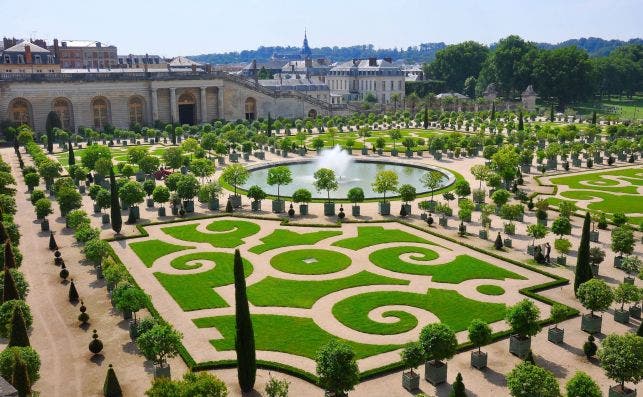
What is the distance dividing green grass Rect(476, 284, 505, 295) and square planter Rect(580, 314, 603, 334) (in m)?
5.54

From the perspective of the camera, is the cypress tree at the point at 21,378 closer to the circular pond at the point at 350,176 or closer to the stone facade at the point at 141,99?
the circular pond at the point at 350,176

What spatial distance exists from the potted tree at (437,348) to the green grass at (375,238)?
1829 centimetres

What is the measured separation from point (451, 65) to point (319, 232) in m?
141

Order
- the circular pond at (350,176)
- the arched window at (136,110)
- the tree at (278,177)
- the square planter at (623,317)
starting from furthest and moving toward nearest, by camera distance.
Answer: the arched window at (136,110) < the circular pond at (350,176) < the tree at (278,177) < the square planter at (623,317)

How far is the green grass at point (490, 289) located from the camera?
1396 inches

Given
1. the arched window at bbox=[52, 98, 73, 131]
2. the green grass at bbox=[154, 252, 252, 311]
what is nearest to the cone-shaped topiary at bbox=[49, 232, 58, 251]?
the green grass at bbox=[154, 252, 252, 311]

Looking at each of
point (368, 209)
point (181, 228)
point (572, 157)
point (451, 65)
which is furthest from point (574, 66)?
point (181, 228)

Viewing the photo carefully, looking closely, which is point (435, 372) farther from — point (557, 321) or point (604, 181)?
point (604, 181)

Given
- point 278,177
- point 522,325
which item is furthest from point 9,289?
point 278,177

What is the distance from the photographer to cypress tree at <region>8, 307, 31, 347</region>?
2600 centimetres

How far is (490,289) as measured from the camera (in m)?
35.9

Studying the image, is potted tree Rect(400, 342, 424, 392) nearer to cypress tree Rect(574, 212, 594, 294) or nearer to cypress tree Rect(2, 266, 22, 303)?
cypress tree Rect(574, 212, 594, 294)

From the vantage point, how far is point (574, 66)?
141 metres

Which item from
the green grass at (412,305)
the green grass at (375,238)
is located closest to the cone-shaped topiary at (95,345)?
the green grass at (412,305)
